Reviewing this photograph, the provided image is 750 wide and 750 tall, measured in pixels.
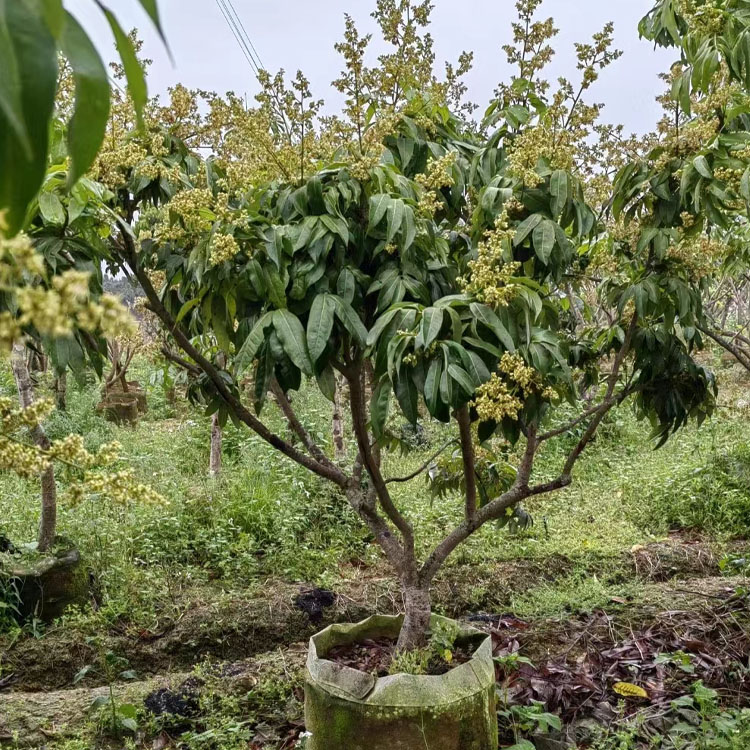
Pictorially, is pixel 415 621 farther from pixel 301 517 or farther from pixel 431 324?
pixel 301 517

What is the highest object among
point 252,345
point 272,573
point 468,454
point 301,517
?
point 252,345

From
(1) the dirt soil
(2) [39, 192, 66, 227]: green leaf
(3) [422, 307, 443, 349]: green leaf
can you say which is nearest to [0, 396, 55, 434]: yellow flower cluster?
(2) [39, 192, 66, 227]: green leaf

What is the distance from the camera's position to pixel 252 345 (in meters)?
1.60

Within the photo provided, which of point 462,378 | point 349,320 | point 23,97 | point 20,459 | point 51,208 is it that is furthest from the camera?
point 349,320

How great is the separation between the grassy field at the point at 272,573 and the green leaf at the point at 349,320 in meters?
0.60

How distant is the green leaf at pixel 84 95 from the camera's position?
31cm

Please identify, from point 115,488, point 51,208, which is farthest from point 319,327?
point 115,488

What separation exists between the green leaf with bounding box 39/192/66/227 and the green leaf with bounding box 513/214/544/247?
3.48ft

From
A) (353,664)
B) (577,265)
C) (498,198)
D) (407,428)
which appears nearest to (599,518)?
(407,428)

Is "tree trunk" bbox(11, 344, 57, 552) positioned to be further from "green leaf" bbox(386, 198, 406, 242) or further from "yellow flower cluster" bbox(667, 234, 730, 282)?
"yellow flower cluster" bbox(667, 234, 730, 282)

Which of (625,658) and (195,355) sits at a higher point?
(195,355)

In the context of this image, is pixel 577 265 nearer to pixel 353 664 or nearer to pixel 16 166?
pixel 353 664

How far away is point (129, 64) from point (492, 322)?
127 cm

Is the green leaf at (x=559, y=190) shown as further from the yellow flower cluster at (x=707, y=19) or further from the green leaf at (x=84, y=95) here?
the green leaf at (x=84, y=95)
